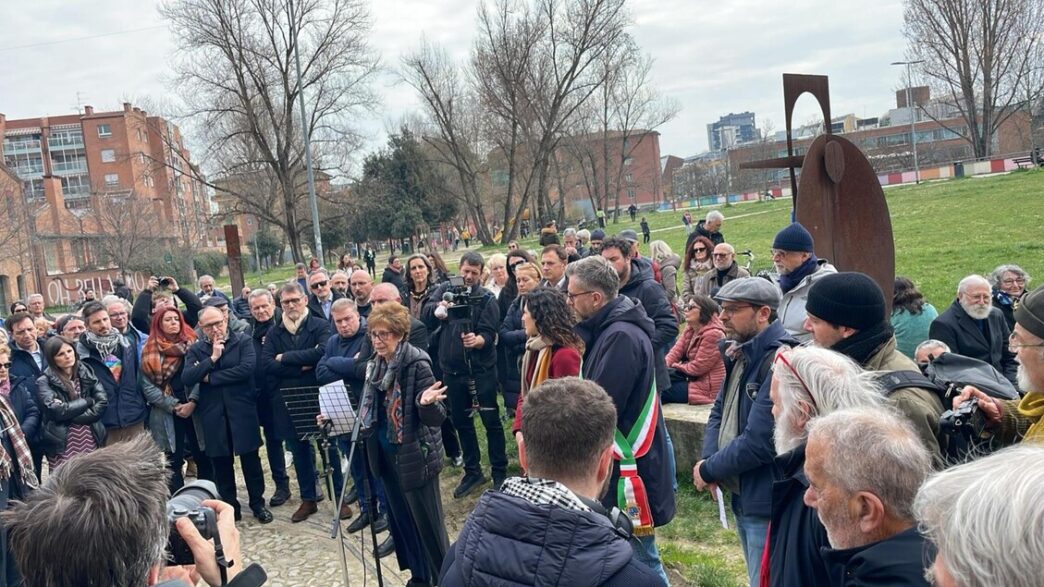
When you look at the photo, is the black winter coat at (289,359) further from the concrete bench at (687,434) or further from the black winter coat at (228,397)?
the concrete bench at (687,434)

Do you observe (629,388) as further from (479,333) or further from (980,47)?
(980,47)

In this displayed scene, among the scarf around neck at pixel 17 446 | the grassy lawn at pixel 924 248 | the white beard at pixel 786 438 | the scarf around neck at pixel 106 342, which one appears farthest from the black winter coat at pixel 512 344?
the white beard at pixel 786 438

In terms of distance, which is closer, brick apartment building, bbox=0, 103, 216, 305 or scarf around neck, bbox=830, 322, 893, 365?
scarf around neck, bbox=830, 322, 893, 365

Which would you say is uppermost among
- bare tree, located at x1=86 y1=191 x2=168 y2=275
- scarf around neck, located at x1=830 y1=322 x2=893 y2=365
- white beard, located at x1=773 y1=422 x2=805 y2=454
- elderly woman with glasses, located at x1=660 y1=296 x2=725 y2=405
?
bare tree, located at x1=86 y1=191 x2=168 y2=275

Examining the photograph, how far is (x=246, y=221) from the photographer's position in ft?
256

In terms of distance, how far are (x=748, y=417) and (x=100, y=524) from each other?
2.49 meters

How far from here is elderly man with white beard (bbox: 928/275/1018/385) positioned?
5.65 m

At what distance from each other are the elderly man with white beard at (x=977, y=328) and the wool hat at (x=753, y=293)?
301cm

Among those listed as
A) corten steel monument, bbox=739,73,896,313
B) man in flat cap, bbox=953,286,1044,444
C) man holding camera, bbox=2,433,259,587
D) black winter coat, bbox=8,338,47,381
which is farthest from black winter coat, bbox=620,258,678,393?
black winter coat, bbox=8,338,47,381

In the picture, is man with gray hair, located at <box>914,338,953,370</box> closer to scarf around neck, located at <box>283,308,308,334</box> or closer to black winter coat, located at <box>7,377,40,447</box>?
scarf around neck, located at <box>283,308,308,334</box>

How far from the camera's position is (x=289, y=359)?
20.7ft

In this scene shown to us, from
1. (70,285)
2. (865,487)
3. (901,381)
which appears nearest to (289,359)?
(901,381)

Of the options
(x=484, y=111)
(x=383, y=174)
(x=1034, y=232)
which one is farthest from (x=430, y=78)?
(x=1034, y=232)

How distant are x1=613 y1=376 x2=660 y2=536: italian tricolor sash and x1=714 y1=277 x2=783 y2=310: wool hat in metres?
0.66
